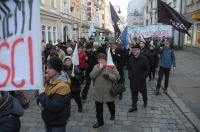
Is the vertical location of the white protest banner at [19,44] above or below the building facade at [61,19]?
below

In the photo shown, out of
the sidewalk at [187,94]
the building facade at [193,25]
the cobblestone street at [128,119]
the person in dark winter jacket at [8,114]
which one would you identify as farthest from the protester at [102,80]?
the building facade at [193,25]

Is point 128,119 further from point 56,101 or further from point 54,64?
point 54,64

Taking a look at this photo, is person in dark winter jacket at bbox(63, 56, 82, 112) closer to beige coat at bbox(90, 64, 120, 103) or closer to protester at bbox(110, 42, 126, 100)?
beige coat at bbox(90, 64, 120, 103)

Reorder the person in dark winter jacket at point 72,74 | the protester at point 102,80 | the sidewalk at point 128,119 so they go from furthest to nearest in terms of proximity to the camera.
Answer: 1. the person in dark winter jacket at point 72,74
2. the sidewalk at point 128,119
3. the protester at point 102,80

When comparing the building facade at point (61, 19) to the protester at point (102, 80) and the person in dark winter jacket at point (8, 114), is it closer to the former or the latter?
the protester at point (102, 80)

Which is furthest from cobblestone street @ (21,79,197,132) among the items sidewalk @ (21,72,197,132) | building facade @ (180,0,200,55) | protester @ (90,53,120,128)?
building facade @ (180,0,200,55)

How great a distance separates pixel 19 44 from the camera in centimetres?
211

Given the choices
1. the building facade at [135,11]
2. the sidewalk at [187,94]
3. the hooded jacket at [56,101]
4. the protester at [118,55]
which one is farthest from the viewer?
the building facade at [135,11]

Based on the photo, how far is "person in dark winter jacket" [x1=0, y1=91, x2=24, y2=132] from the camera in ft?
7.41

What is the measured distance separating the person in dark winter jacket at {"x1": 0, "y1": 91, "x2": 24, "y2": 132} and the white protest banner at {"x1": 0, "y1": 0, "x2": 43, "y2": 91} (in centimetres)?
19

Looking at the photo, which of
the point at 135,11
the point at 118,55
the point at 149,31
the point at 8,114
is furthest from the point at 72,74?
the point at 135,11

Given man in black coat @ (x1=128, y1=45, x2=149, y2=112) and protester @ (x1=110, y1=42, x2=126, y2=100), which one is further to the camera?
protester @ (x1=110, y1=42, x2=126, y2=100)

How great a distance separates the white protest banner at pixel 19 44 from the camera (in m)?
2.06

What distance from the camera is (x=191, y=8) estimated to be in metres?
20.4
